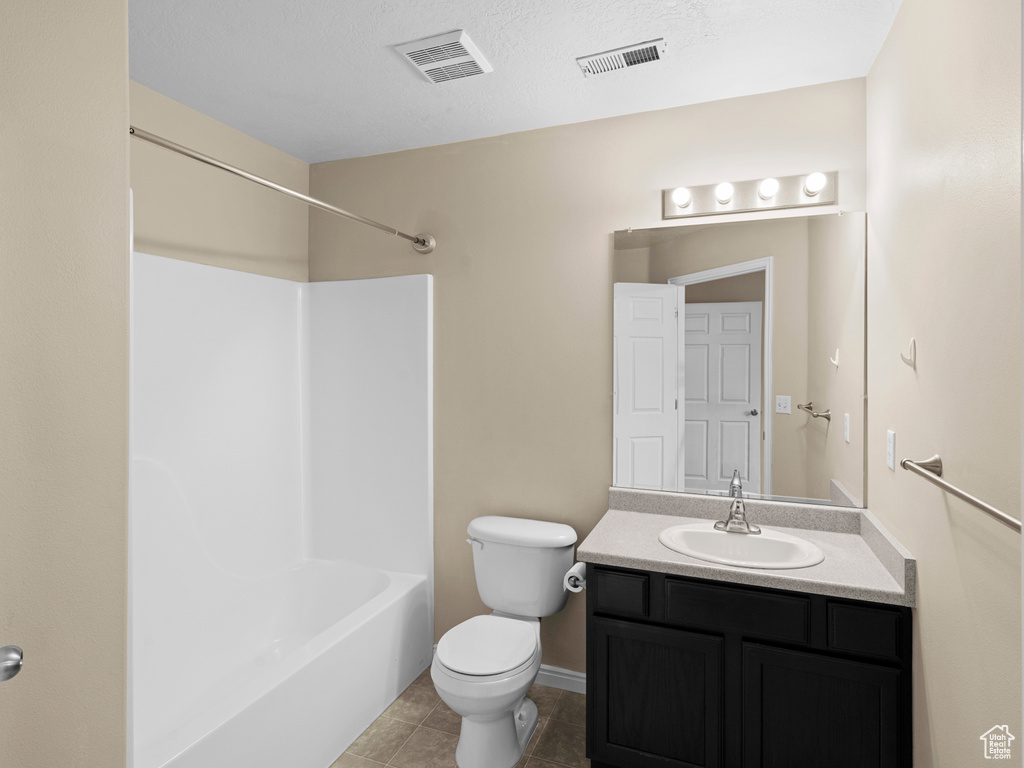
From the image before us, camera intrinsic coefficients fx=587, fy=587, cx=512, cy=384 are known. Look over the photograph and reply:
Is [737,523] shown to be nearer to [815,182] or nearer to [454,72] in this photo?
[815,182]

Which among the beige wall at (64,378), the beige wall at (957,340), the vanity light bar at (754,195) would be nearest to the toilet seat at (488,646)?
the beige wall at (64,378)

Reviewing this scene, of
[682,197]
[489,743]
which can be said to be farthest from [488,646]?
[682,197]

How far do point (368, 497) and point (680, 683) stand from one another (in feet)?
5.53

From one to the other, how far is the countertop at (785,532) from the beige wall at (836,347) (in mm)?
132

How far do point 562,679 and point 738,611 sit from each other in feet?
3.77

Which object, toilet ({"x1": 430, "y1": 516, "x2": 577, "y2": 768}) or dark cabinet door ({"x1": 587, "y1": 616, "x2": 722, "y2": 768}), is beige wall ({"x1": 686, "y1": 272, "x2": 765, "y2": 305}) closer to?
toilet ({"x1": 430, "y1": 516, "x2": 577, "y2": 768})

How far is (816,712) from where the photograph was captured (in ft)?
5.62

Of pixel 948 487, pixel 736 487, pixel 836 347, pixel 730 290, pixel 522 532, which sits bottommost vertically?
pixel 522 532

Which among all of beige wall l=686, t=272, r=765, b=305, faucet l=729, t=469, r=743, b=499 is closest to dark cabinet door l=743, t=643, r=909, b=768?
faucet l=729, t=469, r=743, b=499

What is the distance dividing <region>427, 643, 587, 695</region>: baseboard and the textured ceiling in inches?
92.3

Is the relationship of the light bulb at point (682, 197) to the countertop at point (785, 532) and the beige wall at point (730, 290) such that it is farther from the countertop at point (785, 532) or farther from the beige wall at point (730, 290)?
the countertop at point (785, 532)

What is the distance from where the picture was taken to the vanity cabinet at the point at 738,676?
65.1 inches

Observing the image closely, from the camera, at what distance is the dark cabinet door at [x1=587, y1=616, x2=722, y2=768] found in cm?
183

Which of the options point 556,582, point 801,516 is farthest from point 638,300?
point 556,582
